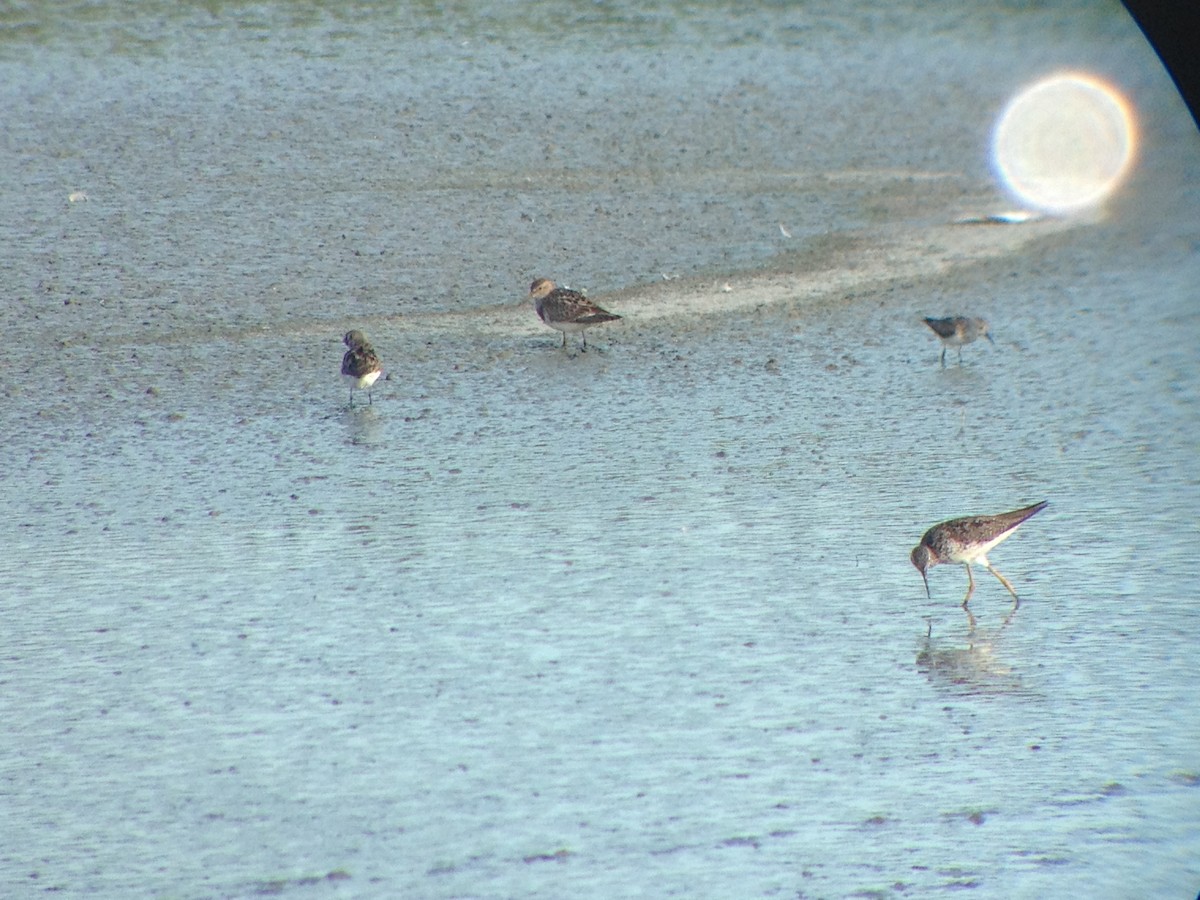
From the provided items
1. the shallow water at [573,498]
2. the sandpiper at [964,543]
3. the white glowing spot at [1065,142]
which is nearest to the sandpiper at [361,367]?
the shallow water at [573,498]

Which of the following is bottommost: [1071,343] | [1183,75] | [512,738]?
[512,738]

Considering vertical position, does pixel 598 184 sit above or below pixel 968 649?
above

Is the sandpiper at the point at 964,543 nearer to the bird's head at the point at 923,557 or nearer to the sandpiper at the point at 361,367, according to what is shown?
the bird's head at the point at 923,557

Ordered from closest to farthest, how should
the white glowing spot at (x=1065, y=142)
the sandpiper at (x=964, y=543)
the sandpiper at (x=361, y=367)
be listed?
the sandpiper at (x=964, y=543) → the sandpiper at (x=361, y=367) → the white glowing spot at (x=1065, y=142)

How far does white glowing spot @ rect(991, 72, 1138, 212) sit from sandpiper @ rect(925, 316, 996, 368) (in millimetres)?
4327

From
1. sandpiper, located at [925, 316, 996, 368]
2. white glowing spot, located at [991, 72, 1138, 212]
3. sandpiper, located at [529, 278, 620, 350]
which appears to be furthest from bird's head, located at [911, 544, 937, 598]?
white glowing spot, located at [991, 72, 1138, 212]

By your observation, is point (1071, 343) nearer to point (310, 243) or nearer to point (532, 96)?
point (310, 243)

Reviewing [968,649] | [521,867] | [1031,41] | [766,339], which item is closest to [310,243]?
[766,339]

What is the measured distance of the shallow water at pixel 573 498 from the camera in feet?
17.4

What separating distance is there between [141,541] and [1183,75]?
6162 mm

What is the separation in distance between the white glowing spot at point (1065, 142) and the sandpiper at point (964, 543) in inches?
316

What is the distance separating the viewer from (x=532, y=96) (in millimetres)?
16531

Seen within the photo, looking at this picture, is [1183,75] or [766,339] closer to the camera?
[1183,75]

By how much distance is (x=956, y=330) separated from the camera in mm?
10578
